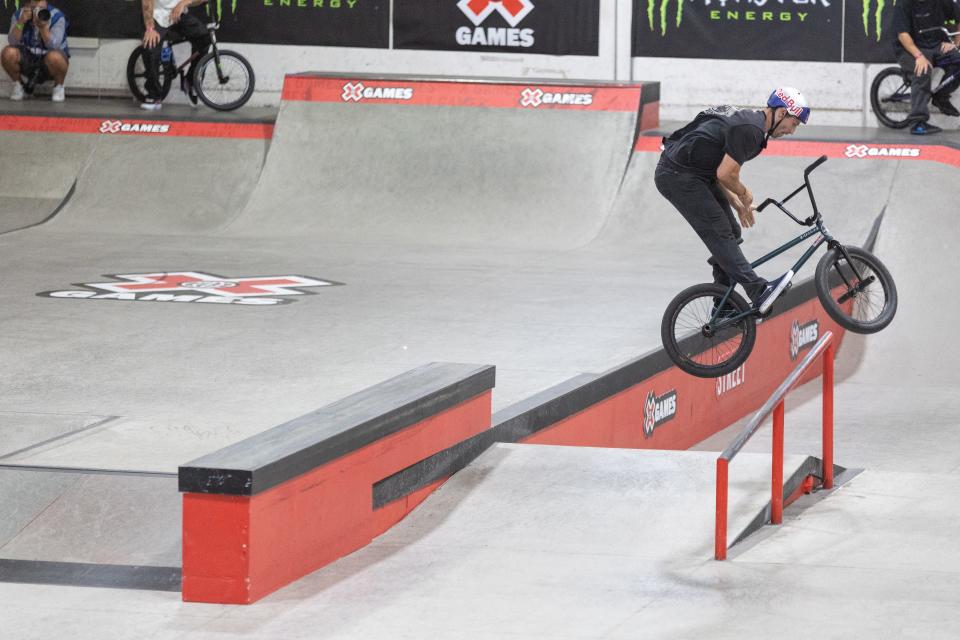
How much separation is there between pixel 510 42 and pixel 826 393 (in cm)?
1080

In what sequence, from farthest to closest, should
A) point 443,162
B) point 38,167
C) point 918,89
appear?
1. point 38,167
2. point 918,89
3. point 443,162

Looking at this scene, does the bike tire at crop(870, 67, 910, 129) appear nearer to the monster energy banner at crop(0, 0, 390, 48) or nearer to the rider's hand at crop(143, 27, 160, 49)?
the monster energy banner at crop(0, 0, 390, 48)

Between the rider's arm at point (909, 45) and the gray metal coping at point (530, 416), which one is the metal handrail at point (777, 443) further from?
the rider's arm at point (909, 45)

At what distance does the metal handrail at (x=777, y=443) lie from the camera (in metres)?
5.70

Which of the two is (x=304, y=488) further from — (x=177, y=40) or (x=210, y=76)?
(x=210, y=76)

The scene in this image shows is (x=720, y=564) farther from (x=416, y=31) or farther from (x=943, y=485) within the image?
(x=416, y=31)

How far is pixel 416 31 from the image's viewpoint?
18031 millimetres

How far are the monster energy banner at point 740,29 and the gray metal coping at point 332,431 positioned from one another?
11114mm

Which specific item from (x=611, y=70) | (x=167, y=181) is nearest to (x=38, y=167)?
(x=167, y=181)

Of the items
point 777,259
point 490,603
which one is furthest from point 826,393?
point 777,259

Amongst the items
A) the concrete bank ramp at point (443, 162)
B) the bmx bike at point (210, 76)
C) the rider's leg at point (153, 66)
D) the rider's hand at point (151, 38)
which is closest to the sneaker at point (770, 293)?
the concrete bank ramp at point (443, 162)

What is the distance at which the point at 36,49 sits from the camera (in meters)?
18.0

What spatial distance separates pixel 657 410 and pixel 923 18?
7.84 m

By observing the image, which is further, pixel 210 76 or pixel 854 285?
pixel 210 76
